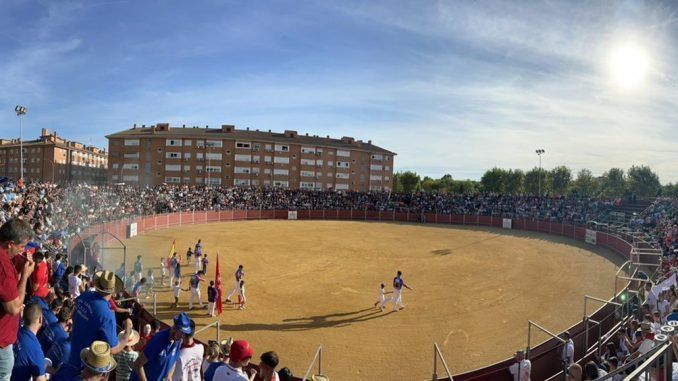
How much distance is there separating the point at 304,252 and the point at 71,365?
2794cm

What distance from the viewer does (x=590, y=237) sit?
1513 inches

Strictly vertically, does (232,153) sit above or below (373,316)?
above

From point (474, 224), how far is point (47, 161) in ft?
327

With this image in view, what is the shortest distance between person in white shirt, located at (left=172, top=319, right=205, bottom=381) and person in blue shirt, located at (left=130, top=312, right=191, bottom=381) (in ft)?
0.57

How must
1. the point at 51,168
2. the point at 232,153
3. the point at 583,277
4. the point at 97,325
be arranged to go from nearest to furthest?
1. the point at 97,325
2. the point at 583,277
3. the point at 232,153
4. the point at 51,168

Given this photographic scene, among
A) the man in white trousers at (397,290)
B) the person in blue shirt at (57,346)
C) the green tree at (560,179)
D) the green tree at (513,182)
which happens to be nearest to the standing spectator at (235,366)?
the person in blue shirt at (57,346)

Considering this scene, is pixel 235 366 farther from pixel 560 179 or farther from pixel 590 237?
pixel 560 179

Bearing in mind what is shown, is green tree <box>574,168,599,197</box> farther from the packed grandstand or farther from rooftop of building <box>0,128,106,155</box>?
rooftop of building <box>0,128,106,155</box>

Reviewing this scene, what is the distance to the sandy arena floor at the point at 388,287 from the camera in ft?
45.3

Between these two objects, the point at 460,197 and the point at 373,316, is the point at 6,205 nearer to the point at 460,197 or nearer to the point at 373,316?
the point at 373,316

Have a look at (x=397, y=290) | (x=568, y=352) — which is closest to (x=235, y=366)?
(x=568, y=352)


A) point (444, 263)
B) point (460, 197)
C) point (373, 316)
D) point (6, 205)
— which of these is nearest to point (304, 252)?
point (444, 263)

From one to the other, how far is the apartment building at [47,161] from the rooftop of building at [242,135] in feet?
94.2

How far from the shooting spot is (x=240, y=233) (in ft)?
136
